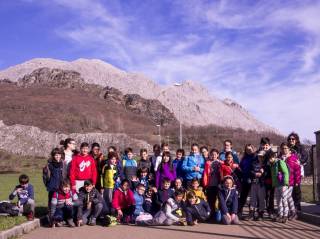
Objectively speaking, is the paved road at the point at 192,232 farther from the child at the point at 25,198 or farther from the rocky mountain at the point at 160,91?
the rocky mountain at the point at 160,91

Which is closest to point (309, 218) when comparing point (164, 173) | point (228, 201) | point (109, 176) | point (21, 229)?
point (228, 201)

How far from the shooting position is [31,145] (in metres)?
53.8

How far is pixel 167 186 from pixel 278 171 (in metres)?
2.44

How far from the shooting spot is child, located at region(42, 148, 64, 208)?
33.3ft

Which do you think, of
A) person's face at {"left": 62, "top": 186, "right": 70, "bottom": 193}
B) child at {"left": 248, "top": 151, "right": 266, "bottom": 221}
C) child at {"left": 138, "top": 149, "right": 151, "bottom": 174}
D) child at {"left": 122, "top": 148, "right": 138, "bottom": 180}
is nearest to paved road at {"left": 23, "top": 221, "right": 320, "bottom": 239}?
child at {"left": 248, "top": 151, "right": 266, "bottom": 221}

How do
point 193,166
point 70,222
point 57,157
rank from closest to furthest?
point 70,222 → point 57,157 → point 193,166

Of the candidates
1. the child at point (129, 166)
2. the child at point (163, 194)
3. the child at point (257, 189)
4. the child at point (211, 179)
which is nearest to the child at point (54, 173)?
the child at point (129, 166)

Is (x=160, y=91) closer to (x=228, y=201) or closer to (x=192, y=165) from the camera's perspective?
(x=192, y=165)

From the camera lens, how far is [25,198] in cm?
994

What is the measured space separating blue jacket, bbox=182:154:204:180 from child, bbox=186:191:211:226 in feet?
2.92

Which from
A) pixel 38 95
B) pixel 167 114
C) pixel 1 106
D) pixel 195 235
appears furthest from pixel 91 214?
pixel 167 114

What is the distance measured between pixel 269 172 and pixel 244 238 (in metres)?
2.98

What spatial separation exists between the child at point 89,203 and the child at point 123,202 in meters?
0.40

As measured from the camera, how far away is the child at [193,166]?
1122cm
